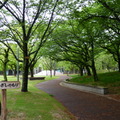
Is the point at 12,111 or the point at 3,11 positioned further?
the point at 3,11

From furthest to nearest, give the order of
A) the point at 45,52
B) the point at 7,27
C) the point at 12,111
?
the point at 45,52, the point at 7,27, the point at 12,111

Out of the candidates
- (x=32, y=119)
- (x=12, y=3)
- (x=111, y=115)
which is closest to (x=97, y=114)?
(x=111, y=115)

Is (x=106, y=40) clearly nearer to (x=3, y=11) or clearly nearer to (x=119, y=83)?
(x=119, y=83)

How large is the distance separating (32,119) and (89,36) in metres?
9.61

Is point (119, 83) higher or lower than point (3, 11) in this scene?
lower

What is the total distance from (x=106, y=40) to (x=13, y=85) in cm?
1034

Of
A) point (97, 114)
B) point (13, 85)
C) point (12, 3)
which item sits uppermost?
point (12, 3)

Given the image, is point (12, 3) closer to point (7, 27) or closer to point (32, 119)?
point (7, 27)

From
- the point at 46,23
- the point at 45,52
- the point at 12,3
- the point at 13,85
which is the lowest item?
the point at 13,85

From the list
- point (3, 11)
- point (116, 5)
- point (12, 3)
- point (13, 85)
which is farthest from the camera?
point (3, 11)

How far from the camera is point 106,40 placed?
12.6 meters

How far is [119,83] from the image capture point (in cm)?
1306

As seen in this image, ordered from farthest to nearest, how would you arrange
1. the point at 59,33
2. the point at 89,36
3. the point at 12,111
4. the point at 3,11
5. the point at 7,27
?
1. the point at 59,33
2. the point at 89,36
3. the point at 7,27
4. the point at 3,11
5. the point at 12,111

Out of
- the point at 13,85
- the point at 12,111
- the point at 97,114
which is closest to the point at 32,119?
the point at 12,111
